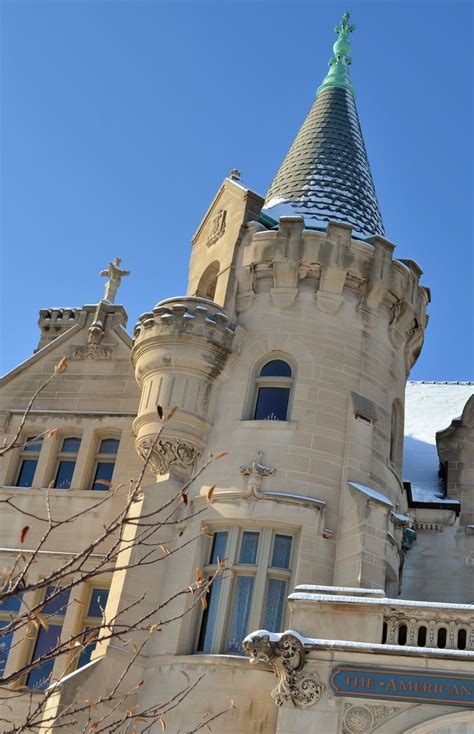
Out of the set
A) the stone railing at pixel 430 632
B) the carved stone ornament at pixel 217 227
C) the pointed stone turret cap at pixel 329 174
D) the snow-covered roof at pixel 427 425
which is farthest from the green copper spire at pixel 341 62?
the stone railing at pixel 430 632

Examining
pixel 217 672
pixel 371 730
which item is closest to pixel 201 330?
pixel 217 672

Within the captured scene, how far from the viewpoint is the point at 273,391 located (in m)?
17.4

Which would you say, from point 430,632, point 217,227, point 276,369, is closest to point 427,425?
point 276,369

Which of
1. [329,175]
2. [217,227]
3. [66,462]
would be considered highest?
[329,175]

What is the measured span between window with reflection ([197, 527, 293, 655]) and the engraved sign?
9.58 feet

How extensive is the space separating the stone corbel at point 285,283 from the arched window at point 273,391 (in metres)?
1.18

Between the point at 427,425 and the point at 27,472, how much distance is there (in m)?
10.0

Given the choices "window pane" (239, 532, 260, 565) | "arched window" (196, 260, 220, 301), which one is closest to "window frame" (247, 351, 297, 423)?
"window pane" (239, 532, 260, 565)

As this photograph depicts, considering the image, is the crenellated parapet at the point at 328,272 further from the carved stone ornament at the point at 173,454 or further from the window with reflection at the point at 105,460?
the window with reflection at the point at 105,460

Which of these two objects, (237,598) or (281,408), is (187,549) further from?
(281,408)

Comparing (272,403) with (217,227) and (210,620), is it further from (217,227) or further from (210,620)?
(217,227)

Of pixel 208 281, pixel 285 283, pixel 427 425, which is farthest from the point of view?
pixel 427 425

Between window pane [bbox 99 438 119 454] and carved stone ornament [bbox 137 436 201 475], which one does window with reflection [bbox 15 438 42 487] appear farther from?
carved stone ornament [bbox 137 436 201 475]

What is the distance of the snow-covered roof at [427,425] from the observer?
2059 centimetres
